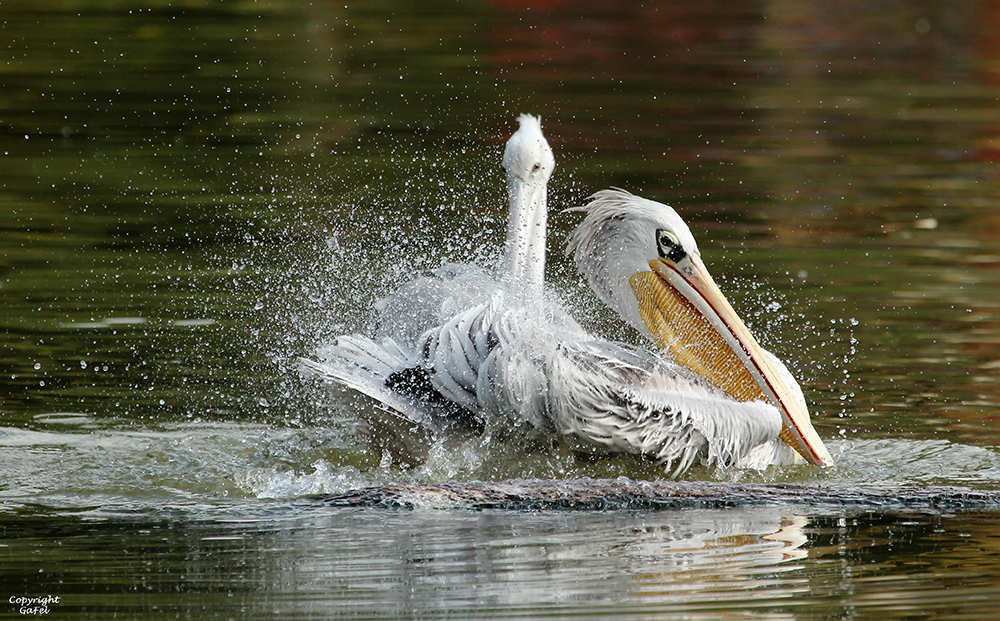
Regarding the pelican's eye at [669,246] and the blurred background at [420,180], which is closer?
the pelican's eye at [669,246]

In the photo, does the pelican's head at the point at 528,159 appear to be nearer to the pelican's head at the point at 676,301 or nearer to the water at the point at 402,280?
the pelican's head at the point at 676,301

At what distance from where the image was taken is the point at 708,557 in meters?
4.10

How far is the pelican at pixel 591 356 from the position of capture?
4883 millimetres

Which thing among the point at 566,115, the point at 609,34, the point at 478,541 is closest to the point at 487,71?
the point at 566,115

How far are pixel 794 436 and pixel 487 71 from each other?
10.3m

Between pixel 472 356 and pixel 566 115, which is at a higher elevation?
pixel 566 115

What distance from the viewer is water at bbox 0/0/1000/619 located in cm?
400

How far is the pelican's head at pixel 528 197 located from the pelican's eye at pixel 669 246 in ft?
1.60

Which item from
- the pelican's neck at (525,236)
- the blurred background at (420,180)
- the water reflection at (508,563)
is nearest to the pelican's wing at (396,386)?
the water reflection at (508,563)

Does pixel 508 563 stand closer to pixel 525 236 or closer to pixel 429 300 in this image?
pixel 429 300

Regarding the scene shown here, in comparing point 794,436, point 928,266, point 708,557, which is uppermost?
point 928,266

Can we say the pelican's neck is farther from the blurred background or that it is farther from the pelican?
the blurred background

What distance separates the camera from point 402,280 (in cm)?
635

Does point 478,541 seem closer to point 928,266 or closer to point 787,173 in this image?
point 928,266
